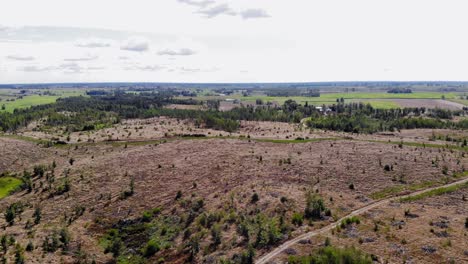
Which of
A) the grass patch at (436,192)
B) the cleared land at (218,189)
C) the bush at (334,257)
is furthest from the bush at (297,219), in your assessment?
the grass patch at (436,192)

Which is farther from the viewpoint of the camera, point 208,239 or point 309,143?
point 309,143

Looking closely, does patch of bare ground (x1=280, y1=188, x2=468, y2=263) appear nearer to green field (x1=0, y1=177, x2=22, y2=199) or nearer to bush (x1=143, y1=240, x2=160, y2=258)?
bush (x1=143, y1=240, x2=160, y2=258)

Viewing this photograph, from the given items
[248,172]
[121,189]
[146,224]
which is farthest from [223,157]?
[146,224]

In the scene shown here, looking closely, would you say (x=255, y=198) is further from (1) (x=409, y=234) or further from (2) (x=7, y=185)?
(2) (x=7, y=185)

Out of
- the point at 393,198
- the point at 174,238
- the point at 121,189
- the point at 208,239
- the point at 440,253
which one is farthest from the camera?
the point at 121,189

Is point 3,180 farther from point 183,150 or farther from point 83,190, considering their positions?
point 183,150
